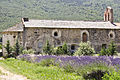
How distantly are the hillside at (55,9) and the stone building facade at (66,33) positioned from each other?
141ft

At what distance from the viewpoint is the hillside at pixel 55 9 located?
78.3 m

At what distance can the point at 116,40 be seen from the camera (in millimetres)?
29672

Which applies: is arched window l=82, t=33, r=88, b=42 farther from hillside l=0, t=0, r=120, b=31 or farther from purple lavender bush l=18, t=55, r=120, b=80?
hillside l=0, t=0, r=120, b=31

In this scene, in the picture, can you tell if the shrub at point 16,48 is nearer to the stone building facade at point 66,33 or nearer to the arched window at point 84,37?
the stone building facade at point 66,33

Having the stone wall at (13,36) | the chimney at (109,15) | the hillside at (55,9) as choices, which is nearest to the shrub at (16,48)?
the stone wall at (13,36)

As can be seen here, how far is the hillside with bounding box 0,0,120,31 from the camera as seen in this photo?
78306mm

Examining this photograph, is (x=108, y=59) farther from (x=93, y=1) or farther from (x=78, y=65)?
(x=93, y=1)

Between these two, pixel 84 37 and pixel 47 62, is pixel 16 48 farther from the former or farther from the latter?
pixel 47 62

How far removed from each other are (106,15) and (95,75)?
2496 centimetres

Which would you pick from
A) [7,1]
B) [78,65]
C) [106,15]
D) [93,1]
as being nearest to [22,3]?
[7,1]

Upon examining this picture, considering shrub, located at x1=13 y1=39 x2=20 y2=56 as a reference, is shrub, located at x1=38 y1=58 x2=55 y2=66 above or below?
above

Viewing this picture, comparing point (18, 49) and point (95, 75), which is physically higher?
point (95, 75)

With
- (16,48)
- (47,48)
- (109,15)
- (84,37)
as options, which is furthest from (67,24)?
(16,48)

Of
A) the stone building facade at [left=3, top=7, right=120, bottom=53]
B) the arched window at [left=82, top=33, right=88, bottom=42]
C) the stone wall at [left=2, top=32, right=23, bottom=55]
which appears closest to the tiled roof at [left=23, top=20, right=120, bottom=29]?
the stone building facade at [left=3, top=7, right=120, bottom=53]
